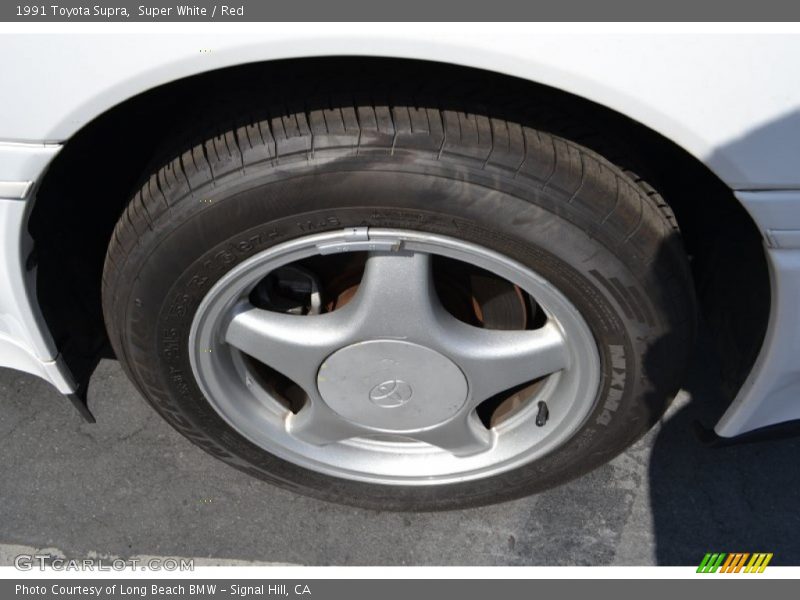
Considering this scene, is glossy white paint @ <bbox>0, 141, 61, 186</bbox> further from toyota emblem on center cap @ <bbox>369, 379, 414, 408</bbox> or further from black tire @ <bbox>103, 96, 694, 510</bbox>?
toyota emblem on center cap @ <bbox>369, 379, 414, 408</bbox>

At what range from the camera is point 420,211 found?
128cm

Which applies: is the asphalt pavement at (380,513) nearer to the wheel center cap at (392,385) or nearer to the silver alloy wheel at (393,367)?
the silver alloy wheel at (393,367)

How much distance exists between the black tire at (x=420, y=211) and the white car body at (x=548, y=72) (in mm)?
173

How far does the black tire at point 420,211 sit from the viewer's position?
4.11ft

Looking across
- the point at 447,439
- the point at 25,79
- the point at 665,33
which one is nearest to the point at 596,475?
the point at 447,439

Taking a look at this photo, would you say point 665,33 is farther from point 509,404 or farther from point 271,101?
point 509,404

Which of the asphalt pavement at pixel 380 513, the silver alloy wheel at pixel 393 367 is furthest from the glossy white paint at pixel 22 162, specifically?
the asphalt pavement at pixel 380 513

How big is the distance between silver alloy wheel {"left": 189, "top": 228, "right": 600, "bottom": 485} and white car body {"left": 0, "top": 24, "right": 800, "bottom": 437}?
1.12 ft

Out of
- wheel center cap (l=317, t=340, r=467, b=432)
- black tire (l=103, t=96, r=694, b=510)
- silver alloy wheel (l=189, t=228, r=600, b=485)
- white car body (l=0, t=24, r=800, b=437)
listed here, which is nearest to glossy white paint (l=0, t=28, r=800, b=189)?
white car body (l=0, t=24, r=800, b=437)

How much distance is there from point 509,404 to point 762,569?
72 cm

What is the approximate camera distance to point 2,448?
2023mm

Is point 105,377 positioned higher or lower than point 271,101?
lower

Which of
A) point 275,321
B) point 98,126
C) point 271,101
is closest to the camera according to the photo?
point 271,101

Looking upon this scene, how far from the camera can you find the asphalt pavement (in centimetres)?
186
